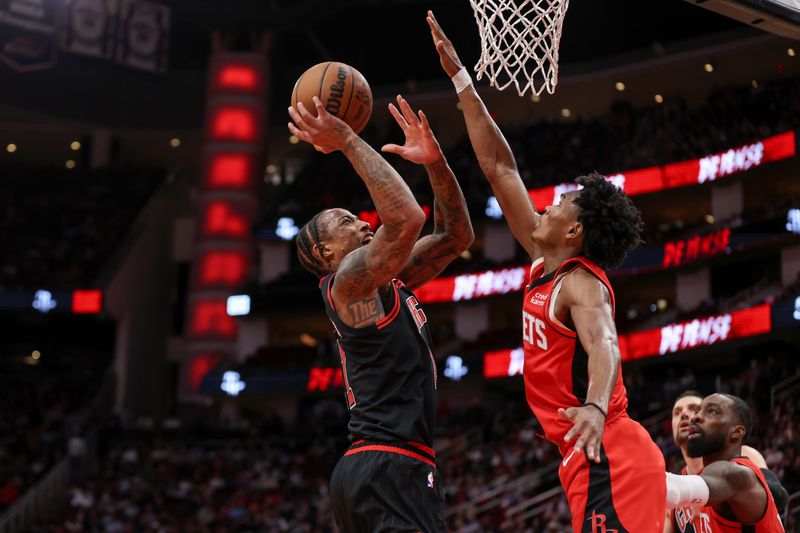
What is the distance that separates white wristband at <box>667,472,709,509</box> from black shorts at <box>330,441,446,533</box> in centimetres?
101

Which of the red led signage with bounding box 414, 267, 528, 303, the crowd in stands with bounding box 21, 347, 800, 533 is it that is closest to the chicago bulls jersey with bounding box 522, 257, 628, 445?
the crowd in stands with bounding box 21, 347, 800, 533

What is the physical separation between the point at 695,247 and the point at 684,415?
653 inches

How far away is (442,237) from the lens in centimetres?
546

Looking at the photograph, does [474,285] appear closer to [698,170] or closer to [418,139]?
[698,170]

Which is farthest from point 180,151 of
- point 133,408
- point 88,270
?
point 133,408

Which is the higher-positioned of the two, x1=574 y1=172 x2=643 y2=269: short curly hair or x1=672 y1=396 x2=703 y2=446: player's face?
x1=574 y1=172 x2=643 y2=269: short curly hair

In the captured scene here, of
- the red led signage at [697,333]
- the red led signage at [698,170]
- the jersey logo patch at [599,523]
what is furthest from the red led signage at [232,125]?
the jersey logo patch at [599,523]

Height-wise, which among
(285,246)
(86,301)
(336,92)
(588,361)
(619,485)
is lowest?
(619,485)

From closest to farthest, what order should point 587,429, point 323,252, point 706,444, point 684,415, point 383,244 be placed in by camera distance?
point 587,429 → point 383,244 → point 323,252 → point 706,444 → point 684,415

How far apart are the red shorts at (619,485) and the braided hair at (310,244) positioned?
1408mm

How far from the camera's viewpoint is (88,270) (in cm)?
2994

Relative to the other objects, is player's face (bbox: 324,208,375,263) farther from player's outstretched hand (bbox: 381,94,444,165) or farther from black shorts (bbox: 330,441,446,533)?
black shorts (bbox: 330,441,446,533)

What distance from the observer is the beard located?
18.4 feet

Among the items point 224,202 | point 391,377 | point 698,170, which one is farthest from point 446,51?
point 224,202
